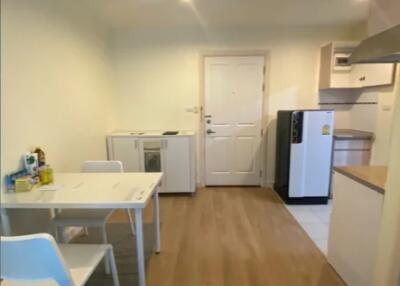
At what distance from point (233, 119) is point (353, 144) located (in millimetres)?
1574

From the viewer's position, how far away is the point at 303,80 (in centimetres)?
374

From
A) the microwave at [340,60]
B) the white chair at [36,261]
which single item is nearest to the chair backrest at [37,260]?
the white chair at [36,261]

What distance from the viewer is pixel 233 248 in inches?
92.8

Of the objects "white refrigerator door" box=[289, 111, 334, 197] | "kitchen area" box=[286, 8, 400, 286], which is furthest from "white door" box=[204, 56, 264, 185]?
"kitchen area" box=[286, 8, 400, 286]

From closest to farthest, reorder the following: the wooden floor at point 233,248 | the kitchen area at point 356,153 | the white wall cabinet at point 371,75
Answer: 1. the kitchen area at point 356,153
2. the wooden floor at point 233,248
3. the white wall cabinet at point 371,75

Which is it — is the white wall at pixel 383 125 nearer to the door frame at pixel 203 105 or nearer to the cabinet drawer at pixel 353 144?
the cabinet drawer at pixel 353 144

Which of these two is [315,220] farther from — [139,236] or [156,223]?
[139,236]

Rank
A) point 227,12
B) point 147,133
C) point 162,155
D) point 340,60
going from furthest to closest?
1. point 147,133
2. point 162,155
3. point 340,60
4. point 227,12

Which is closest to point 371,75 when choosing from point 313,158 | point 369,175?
point 313,158

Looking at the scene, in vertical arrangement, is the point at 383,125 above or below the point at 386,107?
below

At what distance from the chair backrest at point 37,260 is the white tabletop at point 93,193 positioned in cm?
38

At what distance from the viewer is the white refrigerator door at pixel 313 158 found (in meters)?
3.14

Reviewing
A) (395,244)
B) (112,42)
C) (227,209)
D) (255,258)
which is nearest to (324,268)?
(255,258)

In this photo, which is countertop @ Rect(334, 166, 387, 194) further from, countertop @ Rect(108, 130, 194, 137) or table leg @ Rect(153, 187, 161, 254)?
countertop @ Rect(108, 130, 194, 137)
